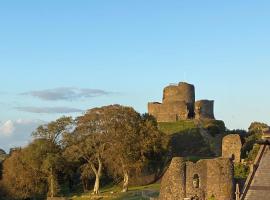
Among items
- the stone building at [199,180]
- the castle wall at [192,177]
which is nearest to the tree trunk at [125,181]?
the stone building at [199,180]

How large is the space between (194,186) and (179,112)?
4319 cm

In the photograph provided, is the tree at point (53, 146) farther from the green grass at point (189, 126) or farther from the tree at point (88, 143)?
the green grass at point (189, 126)

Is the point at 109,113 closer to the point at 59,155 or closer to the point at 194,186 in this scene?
the point at 59,155

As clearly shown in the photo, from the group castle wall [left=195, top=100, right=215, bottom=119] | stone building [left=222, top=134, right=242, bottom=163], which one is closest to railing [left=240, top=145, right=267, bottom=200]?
stone building [left=222, top=134, right=242, bottom=163]

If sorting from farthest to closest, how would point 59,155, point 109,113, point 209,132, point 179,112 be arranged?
point 179,112 < point 209,132 < point 59,155 < point 109,113

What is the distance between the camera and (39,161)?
73750 millimetres

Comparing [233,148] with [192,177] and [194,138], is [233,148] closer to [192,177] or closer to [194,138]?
[194,138]

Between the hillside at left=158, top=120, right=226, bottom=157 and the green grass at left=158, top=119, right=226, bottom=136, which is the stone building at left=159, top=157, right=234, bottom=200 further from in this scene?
the green grass at left=158, top=119, right=226, bottom=136

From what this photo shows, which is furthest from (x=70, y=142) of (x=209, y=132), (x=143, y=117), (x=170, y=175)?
(x=170, y=175)

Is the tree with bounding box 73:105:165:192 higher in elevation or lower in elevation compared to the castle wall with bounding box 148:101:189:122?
lower

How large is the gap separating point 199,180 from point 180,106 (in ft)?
145

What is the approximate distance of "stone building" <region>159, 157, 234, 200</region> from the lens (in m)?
42.1

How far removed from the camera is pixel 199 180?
1758 inches

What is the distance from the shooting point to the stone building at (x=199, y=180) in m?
42.1
